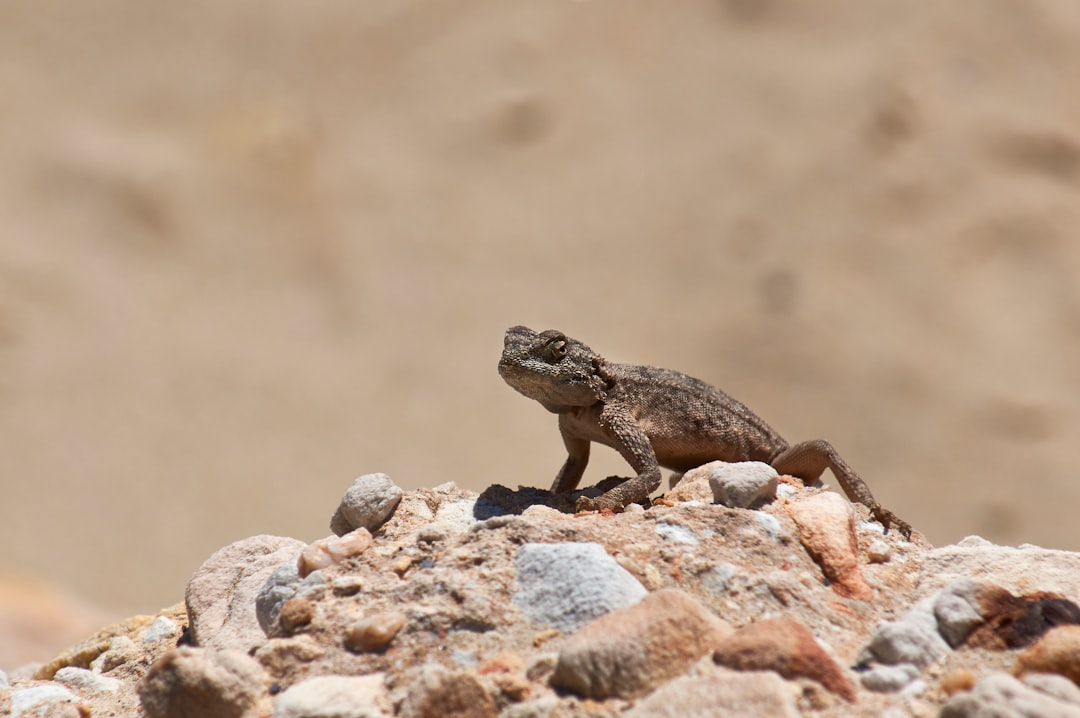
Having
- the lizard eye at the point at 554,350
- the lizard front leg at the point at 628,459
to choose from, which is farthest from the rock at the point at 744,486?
the lizard eye at the point at 554,350

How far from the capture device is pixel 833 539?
3.90 metres

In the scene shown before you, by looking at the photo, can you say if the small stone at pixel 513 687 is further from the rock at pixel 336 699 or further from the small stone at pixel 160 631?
the small stone at pixel 160 631

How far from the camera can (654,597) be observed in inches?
126

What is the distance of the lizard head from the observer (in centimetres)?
506

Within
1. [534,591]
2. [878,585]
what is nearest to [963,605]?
[878,585]

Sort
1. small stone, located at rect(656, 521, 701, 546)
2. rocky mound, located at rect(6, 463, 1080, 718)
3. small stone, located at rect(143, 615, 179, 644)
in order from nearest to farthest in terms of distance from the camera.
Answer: rocky mound, located at rect(6, 463, 1080, 718)
small stone, located at rect(656, 521, 701, 546)
small stone, located at rect(143, 615, 179, 644)

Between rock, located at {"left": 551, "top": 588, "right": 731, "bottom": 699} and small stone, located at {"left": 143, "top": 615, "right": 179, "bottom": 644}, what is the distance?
2214 mm

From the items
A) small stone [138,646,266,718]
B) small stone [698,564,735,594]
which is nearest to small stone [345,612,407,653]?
small stone [138,646,266,718]

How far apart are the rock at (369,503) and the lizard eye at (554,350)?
1.11m

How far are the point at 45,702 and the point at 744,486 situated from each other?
105 inches

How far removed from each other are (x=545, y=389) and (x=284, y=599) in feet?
5.90

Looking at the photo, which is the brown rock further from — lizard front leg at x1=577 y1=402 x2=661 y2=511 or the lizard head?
the lizard head

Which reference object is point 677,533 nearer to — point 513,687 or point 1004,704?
point 513,687

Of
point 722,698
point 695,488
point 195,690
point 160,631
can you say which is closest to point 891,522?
point 695,488
